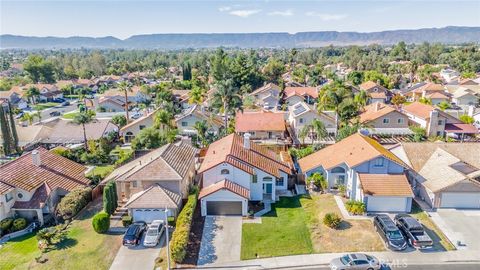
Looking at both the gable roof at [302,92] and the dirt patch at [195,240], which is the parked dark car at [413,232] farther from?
the gable roof at [302,92]

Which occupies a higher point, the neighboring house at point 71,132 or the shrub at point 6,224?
the neighboring house at point 71,132

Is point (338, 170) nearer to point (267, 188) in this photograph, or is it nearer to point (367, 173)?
point (367, 173)

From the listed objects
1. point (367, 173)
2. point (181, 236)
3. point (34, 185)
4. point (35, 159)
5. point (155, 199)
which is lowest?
point (181, 236)

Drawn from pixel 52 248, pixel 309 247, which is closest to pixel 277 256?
pixel 309 247

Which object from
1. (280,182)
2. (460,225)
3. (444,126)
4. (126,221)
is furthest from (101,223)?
(444,126)

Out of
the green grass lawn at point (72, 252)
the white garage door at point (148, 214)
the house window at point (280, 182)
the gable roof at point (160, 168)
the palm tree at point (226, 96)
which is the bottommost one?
the green grass lawn at point (72, 252)

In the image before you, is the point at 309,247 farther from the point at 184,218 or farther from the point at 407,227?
the point at 184,218

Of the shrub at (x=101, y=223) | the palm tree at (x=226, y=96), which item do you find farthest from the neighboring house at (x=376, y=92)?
the shrub at (x=101, y=223)
